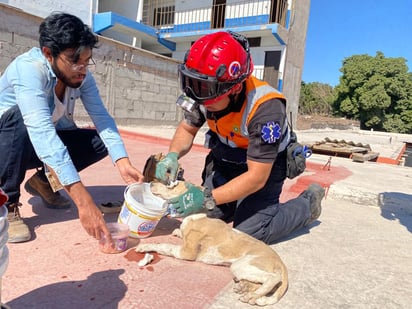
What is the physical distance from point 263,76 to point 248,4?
3.57 m

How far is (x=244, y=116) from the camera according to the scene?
6.82ft

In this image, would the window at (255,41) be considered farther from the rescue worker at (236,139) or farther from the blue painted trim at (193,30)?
the rescue worker at (236,139)

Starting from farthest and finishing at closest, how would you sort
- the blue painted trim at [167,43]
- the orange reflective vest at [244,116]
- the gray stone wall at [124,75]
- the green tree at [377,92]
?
the green tree at [377,92]
the blue painted trim at [167,43]
the gray stone wall at [124,75]
the orange reflective vest at [244,116]

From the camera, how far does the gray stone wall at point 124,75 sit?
6875 mm

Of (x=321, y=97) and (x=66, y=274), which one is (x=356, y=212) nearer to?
(x=66, y=274)

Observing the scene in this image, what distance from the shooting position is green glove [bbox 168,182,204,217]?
1.88m

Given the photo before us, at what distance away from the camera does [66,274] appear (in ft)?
5.38

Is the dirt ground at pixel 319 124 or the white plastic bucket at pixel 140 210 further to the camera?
the dirt ground at pixel 319 124

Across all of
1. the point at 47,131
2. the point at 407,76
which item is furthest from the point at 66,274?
the point at 407,76

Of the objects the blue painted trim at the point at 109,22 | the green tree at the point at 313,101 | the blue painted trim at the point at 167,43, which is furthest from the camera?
the green tree at the point at 313,101

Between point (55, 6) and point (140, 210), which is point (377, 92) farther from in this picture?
point (140, 210)

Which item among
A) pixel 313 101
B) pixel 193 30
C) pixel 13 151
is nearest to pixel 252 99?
pixel 13 151

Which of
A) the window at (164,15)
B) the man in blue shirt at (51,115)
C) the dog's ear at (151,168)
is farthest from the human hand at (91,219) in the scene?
the window at (164,15)

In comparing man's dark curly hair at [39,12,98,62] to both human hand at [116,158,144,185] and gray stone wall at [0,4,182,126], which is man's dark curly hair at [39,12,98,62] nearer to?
human hand at [116,158,144,185]
